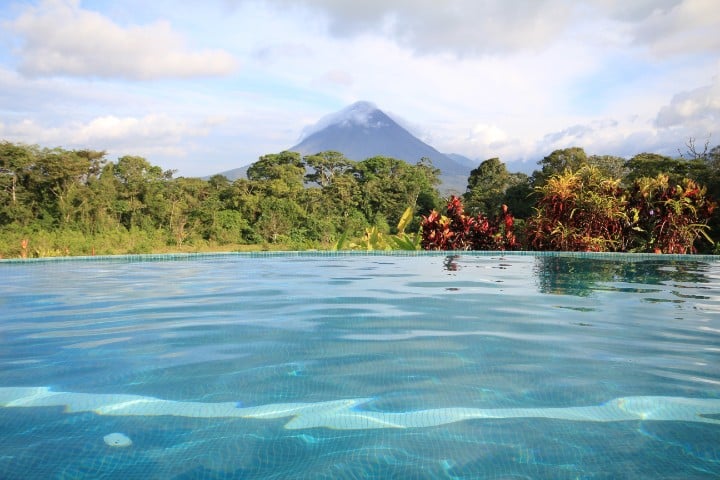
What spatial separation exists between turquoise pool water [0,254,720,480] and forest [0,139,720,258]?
515cm

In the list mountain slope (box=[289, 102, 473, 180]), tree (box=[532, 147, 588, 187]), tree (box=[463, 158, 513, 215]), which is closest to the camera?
tree (box=[532, 147, 588, 187])

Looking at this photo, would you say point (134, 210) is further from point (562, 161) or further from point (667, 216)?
point (562, 161)

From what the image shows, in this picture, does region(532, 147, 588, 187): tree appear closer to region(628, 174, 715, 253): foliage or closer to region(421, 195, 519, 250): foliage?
region(421, 195, 519, 250): foliage

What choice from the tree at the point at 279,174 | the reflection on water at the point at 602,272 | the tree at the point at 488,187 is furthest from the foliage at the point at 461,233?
the tree at the point at 488,187

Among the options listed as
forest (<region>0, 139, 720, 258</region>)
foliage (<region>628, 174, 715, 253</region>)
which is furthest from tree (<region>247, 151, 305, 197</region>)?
foliage (<region>628, 174, 715, 253</region>)

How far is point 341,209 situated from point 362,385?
1928 cm

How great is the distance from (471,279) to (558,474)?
215 inches

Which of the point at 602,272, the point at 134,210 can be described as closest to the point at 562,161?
the point at 602,272

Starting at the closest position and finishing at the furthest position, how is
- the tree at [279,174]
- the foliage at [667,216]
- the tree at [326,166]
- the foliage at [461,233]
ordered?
the foliage at [667,216], the foliage at [461,233], the tree at [279,174], the tree at [326,166]

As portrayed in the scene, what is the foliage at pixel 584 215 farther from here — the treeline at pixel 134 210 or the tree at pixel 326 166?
the tree at pixel 326 166

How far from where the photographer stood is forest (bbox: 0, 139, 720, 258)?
1070cm

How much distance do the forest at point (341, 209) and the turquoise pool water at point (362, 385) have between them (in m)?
5.15

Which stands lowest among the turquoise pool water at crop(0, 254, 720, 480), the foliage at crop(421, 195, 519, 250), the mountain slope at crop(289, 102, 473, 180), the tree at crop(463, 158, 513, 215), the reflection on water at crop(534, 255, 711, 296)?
the turquoise pool water at crop(0, 254, 720, 480)

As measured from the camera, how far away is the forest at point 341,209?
10.7 m
